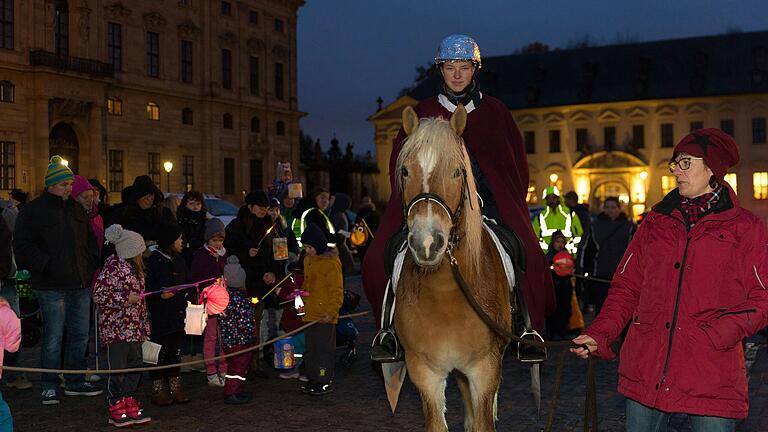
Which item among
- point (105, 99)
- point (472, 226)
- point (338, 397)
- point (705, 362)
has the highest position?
point (105, 99)

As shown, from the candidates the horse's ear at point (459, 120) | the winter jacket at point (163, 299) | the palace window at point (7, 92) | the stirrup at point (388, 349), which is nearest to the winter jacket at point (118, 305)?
the winter jacket at point (163, 299)

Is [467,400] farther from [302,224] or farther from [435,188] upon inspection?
[302,224]

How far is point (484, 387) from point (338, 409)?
350cm

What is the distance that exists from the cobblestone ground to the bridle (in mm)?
3140

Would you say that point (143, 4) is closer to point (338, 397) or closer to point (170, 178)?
point (170, 178)

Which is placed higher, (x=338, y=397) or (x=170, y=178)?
(x=170, y=178)

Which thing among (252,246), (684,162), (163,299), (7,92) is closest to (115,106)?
(7,92)

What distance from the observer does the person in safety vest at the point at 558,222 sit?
13125 millimetres

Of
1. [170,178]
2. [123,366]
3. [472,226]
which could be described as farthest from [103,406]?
[170,178]

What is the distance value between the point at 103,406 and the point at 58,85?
36.1 meters

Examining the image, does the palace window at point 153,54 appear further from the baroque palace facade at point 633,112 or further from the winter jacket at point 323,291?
the winter jacket at point 323,291

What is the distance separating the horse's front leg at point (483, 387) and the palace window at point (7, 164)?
1517 inches

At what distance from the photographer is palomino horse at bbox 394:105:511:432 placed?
4184mm

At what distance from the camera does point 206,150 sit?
2034 inches
